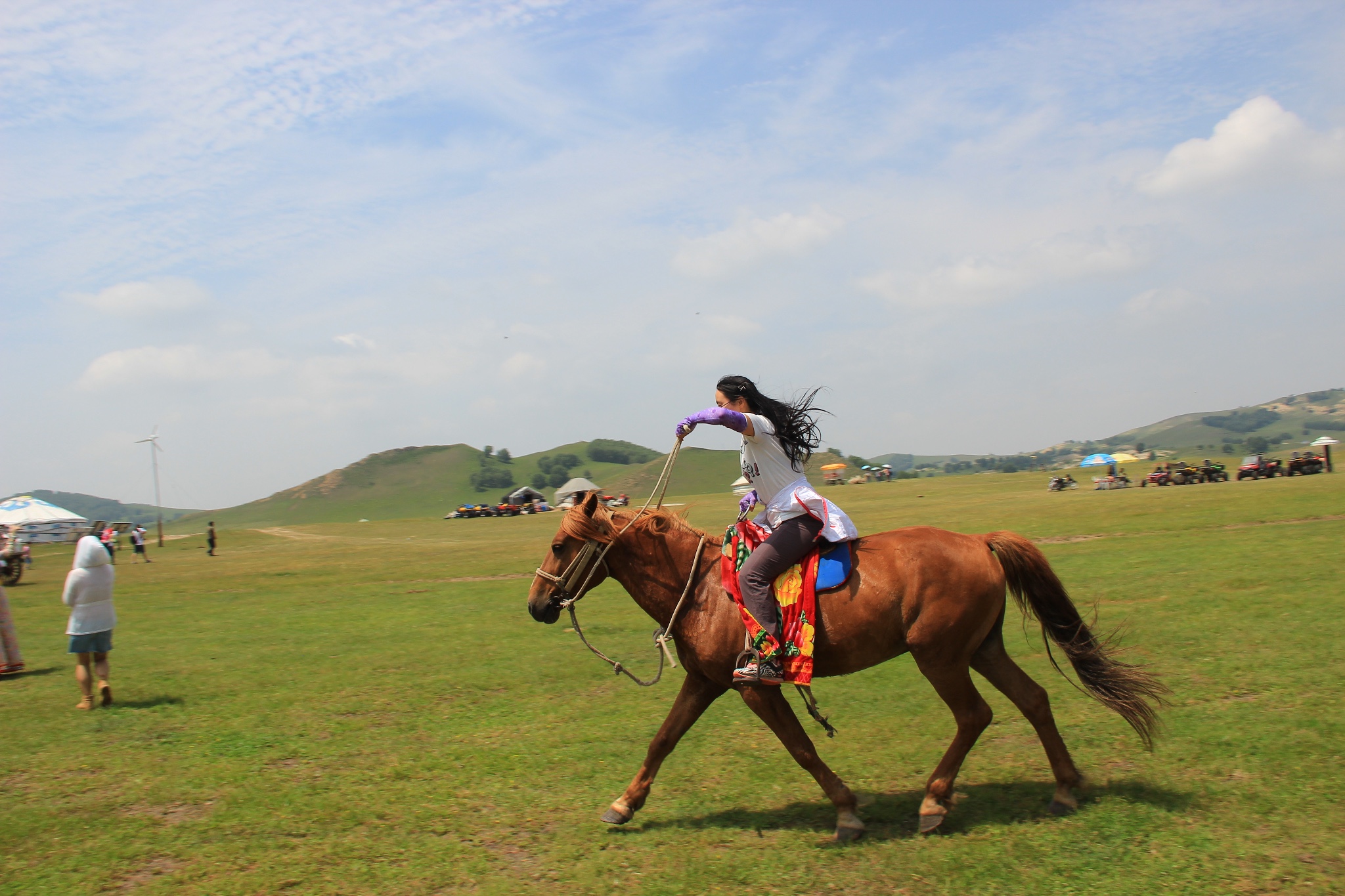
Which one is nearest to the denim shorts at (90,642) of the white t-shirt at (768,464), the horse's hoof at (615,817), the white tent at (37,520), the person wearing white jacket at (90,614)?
the person wearing white jacket at (90,614)

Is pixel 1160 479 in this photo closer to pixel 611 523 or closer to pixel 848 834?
pixel 848 834

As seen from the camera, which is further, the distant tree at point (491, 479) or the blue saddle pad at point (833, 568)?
the distant tree at point (491, 479)

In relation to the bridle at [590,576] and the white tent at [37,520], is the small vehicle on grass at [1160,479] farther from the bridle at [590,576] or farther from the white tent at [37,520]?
the white tent at [37,520]

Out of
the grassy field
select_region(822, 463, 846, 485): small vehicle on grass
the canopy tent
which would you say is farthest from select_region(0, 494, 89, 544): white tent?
the canopy tent

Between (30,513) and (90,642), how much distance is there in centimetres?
8675

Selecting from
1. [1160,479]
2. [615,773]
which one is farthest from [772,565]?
[1160,479]

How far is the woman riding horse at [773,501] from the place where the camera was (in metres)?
5.52

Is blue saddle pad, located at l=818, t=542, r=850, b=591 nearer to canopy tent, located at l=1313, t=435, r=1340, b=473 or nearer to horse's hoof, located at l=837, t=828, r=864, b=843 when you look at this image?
horse's hoof, located at l=837, t=828, r=864, b=843

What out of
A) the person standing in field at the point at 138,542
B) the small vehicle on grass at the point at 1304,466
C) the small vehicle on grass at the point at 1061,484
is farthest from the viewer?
the small vehicle on grass at the point at 1061,484

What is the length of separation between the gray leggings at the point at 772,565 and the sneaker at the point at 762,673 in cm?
19

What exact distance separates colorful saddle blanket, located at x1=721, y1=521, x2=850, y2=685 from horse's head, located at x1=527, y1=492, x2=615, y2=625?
97 centimetres

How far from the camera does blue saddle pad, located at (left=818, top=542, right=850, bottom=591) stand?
564 cm

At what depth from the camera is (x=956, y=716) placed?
5.57m

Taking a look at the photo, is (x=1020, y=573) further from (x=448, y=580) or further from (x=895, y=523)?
(x=895, y=523)
